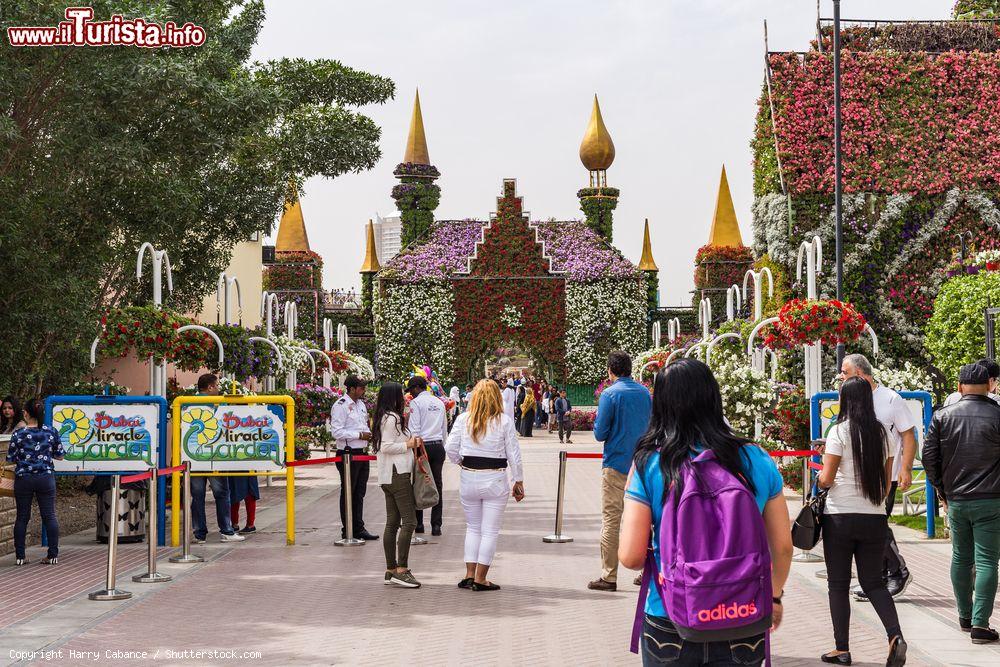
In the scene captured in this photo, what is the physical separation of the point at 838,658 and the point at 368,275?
52.6 meters

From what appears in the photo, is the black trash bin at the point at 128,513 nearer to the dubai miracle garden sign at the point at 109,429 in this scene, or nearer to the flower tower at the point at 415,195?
the dubai miracle garden sign at the point at 109,429

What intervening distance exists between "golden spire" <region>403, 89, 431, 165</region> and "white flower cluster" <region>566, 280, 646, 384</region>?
36.5 feet

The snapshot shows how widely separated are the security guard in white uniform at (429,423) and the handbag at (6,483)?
382 cm

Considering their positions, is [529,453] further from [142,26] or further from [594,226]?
[594,226]

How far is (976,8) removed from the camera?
134 feet

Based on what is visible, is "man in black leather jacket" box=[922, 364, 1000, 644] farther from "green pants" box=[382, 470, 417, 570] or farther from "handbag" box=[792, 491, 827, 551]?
"green pants" box=[382, 470, 417, 570]

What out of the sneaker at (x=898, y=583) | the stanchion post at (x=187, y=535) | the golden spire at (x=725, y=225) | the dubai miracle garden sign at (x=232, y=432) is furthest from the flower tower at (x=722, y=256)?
the sneaker at (x=898, y=583)

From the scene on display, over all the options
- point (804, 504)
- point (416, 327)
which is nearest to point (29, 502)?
point (804, 504)

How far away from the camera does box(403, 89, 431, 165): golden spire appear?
5738 centimetres

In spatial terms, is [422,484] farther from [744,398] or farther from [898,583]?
[744,398]

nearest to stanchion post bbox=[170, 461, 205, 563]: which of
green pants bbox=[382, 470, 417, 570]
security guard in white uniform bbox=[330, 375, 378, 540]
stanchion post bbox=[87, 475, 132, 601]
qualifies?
security guard in white uniform bbox=[330, 375, 378, 540]

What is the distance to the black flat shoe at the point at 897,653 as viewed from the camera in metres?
6.14

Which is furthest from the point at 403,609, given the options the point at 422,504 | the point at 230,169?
the point at 230,169

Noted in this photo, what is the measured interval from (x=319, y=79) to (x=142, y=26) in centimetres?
602
